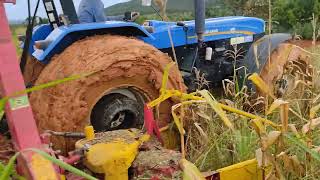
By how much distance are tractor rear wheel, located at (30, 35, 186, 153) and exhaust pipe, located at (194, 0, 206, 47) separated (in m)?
1.01

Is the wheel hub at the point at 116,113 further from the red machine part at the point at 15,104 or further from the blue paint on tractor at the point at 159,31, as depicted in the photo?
the red machine part at the point at 15,104

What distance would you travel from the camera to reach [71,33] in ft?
11.5

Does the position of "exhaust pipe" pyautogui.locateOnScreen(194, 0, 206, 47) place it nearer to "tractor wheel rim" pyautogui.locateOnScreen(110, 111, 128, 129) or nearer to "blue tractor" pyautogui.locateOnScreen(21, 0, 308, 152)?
"blue tractor" pyautogui.locateOnScreen(21, 0, 308, 152)

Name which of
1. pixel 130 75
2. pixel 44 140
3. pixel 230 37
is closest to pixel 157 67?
pixel 130 75

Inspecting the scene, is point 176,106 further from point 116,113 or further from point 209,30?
point 209,30

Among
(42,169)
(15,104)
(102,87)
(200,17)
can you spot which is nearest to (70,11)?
(102,87)

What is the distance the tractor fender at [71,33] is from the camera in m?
3.40

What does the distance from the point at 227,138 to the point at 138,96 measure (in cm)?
72

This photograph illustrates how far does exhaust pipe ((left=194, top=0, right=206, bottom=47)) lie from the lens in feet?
14.0

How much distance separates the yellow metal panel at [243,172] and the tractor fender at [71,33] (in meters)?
1.47

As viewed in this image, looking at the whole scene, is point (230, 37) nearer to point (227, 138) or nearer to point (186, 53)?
point (186, 53)

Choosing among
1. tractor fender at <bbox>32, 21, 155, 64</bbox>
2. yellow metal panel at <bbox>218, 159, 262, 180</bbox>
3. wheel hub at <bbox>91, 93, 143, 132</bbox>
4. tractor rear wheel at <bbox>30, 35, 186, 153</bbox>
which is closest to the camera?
yellow metal panel at <bbox>218, 159, 262, 180</bbox>

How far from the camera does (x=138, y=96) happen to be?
341cm

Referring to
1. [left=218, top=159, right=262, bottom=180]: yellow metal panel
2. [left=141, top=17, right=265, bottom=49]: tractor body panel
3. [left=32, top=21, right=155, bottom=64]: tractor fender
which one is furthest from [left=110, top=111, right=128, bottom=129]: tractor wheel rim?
[left=218, top=159, right=262, bottom=180]: yellow metal panel
